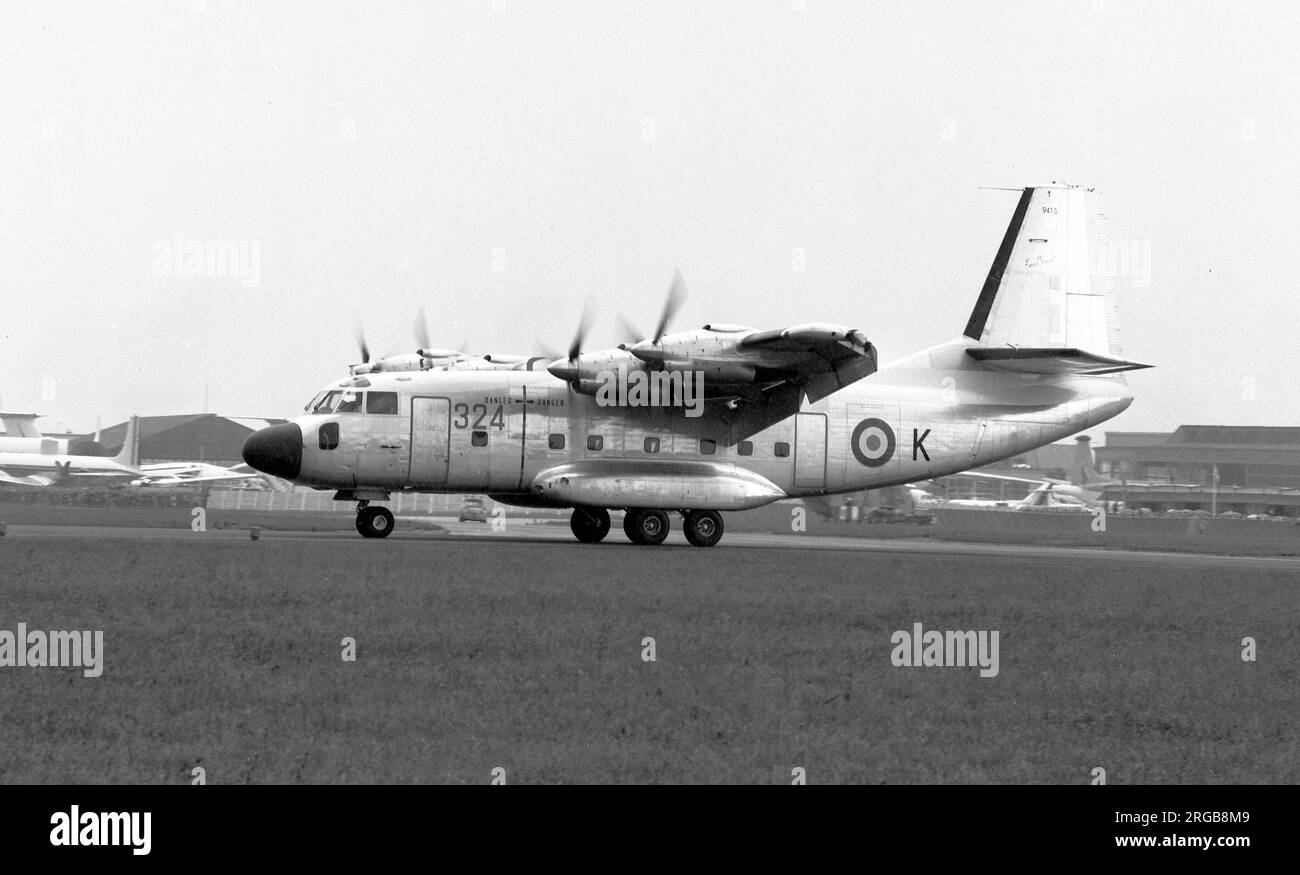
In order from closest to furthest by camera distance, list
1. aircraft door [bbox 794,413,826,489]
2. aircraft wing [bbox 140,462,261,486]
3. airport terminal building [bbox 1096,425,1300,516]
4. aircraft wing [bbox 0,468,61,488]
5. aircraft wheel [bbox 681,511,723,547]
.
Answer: aircraft wheel [bbox 681,511,723,547]
aircraft door [bbox 794,413,826,489]
airport terminal building [bbox 1096,425,1300,516]
aircraft wing [bbox 0,468,61,488]
aircraft wing [bbox 140,462,261,486]

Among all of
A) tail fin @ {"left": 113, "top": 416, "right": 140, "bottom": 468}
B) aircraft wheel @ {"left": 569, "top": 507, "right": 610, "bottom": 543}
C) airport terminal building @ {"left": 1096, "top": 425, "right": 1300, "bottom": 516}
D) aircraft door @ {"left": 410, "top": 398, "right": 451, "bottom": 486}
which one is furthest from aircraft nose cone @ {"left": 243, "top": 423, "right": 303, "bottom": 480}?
tail fin @ {"left": 113, "top": 416, "right": 140, "bottom": 468}

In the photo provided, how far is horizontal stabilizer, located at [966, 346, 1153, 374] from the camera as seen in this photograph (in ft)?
101

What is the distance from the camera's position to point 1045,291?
32.2 meters

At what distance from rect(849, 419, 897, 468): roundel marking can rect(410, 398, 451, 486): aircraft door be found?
951cm

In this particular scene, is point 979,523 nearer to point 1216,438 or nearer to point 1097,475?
point 1097,475

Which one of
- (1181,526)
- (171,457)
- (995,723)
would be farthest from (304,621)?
(171,457)

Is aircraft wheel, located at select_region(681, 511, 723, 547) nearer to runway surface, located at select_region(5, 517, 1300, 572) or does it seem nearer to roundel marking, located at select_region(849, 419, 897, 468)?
runway surface, located at select_region(5, 517, 1300, 572)

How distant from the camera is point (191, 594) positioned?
54.2ft

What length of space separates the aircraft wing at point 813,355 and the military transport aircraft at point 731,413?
48 millimetres

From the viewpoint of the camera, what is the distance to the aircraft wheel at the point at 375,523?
28984 millimetres

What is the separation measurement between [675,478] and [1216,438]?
36769 millimetres

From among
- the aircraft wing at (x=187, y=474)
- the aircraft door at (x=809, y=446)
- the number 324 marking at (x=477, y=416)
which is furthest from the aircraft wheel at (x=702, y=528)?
the aircraft wing at (x=187, y=474)

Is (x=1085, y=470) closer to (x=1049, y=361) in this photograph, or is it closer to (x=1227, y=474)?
(x=1227, y=474)

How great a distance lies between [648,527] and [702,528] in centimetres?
127
